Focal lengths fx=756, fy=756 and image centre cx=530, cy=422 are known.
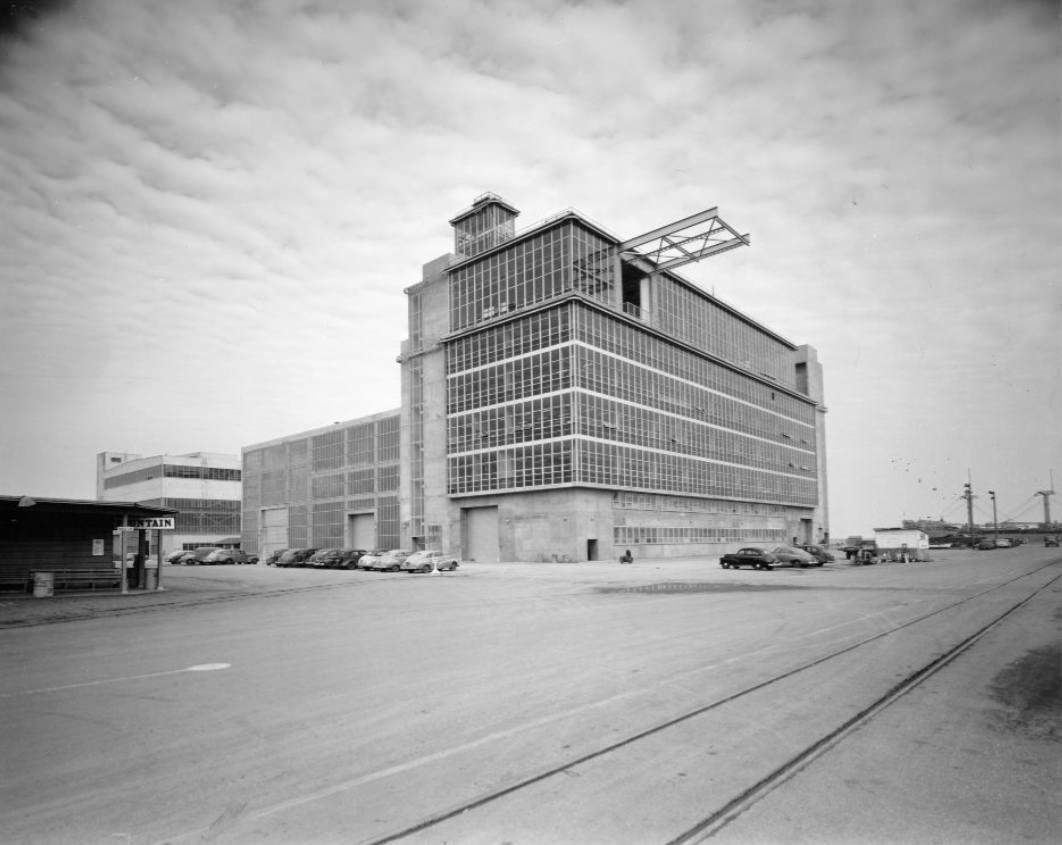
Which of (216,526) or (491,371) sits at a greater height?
(491,371)

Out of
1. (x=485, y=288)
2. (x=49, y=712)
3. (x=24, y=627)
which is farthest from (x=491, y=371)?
(x=49, y=712)

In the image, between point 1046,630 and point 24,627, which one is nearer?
point 1046,630

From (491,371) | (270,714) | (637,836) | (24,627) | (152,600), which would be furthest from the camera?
(491,371)

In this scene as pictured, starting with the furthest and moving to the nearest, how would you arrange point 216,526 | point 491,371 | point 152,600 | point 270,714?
point 216,526 → point 491,371 → point 152,600 → point 270,714

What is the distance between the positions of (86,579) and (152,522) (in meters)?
3.20

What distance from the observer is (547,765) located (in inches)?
247

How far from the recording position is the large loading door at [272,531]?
101500 millimetres

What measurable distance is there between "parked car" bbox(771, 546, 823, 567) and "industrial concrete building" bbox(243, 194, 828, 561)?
67.9ft

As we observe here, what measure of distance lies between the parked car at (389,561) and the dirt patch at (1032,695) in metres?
40.2

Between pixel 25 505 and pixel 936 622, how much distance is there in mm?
28098

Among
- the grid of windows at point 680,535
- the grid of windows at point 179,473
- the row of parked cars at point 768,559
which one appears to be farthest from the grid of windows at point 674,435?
the grid of windows at point 179,473

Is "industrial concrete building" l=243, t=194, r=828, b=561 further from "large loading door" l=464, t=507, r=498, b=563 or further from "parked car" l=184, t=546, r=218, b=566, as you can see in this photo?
"parked car" l=184, t=546, r=218, b=566

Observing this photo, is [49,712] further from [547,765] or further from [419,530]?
[419,530]

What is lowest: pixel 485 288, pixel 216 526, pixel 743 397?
pixel 216 526
